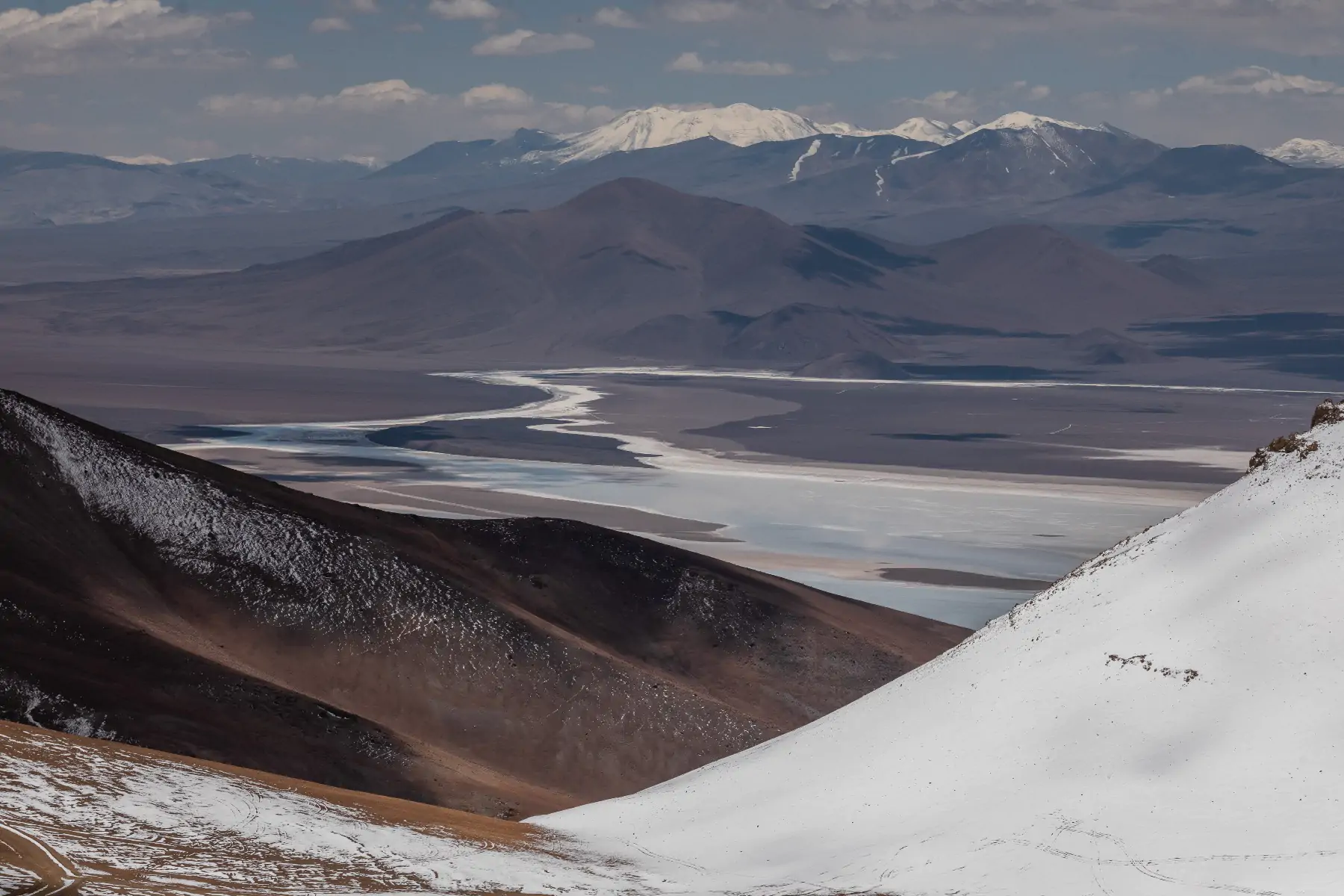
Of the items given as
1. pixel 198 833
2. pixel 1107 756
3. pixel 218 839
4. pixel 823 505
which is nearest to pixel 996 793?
pixel 1107 756

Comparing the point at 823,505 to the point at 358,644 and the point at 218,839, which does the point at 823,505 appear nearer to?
the point at 358,644

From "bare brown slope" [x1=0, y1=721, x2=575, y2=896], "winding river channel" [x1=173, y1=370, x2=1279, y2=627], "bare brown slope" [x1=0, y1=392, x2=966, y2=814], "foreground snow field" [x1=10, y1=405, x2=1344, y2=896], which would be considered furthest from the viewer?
"winding river channel" [x1=173, y1=370, x2=1279, y2=627]

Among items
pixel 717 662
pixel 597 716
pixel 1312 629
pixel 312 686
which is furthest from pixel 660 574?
pixel 1312 629

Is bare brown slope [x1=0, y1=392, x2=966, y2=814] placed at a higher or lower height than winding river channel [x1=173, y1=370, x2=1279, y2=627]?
lower

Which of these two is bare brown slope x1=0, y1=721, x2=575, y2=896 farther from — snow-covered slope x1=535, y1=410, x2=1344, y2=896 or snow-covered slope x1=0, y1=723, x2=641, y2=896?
snow-covered slope x1=535, y1=410, x2=1344, y2=896

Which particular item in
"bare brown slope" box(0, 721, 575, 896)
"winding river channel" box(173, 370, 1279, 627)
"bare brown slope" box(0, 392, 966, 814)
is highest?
"winding river channel" box(173, 370, 1279, 627)

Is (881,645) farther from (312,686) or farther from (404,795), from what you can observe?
(404,795)

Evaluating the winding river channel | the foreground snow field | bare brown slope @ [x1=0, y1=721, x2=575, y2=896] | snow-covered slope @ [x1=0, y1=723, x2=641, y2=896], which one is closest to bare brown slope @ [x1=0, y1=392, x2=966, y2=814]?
bare brown slope @ [x1=0, y1=721, x2=575, y2=896]

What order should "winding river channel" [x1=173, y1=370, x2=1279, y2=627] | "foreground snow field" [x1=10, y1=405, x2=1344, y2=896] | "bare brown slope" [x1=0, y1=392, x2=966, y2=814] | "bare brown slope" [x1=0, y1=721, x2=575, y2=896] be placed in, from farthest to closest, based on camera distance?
"winding river channel" [x1=173, y1=370, x2=1279, y2=627], "bare brown slope" [x1=0, y1=392, x2=966, y2=814], "foreground snow field" [x1=10, y1=405, x2=1344, y2=896], "bare brown slope" [x1=0, y1=721, x2=575, y2=896]
